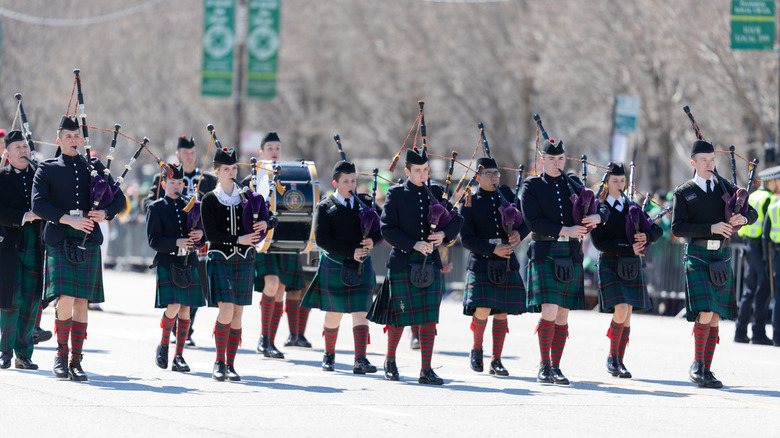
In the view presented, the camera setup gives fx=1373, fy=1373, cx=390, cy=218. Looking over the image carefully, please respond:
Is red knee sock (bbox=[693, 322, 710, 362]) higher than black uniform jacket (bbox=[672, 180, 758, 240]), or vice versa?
black uniform jacket (bbox=[672, 180, 758, 240])

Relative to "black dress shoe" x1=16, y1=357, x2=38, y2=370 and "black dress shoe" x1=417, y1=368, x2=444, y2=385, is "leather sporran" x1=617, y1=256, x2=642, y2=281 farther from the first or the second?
"black dress shoe" x1=16, y1=357, x2=38, y2=370

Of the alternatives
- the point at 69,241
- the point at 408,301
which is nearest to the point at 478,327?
the point at 408,301

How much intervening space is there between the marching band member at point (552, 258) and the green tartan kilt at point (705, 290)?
793mm

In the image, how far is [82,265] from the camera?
32.8 feet

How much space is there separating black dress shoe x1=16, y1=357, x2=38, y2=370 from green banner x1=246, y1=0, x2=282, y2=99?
16.8 m

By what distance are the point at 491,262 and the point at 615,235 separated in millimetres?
1003

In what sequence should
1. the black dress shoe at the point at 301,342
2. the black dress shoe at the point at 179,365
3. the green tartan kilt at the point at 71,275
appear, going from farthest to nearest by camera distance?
the black dress shoe at the point at 301,342 → the black dress shoe at the point at 179,365 → the green tartan kilt at the point at 71,275

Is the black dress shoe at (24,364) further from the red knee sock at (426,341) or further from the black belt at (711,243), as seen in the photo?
the black belt at (711,243)

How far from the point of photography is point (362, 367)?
1084 centimetres

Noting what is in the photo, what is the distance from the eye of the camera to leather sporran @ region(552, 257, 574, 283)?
33.8 feet

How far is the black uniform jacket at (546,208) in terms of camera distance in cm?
1035

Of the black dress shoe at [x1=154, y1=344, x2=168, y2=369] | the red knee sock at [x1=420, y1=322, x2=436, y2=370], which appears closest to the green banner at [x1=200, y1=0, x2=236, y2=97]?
the black dress shoe at [x1=154, y1=344, x2=168, y2=369]

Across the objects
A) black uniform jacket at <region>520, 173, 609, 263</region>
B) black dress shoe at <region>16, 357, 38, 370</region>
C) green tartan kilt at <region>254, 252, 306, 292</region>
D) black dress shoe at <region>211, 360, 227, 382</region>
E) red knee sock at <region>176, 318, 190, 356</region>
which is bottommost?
black dress shoe at <region>16, 357, 38, 370</region>

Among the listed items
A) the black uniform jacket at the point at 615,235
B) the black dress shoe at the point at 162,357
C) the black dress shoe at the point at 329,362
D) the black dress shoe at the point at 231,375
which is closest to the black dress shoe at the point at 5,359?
the black dress shoe at the point at 162,357
